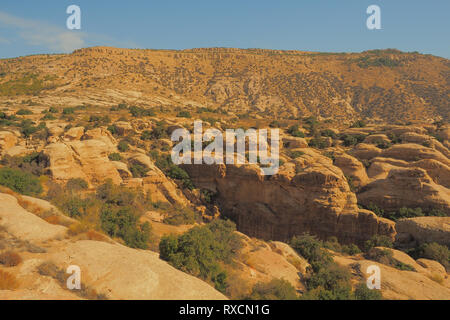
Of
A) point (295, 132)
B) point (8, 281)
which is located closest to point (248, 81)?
point (295, 132)

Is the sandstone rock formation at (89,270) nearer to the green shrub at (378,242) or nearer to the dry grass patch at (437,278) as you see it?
the dry grass patch at (437,278)

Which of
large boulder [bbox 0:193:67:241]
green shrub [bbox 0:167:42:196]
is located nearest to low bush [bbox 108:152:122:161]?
green shrub [bbox 0:167:42:196]

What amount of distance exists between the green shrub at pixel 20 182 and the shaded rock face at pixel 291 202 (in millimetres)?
10144

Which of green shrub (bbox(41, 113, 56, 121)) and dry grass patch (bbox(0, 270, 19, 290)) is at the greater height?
green shrub (bbox(41, 113, 56, 121))

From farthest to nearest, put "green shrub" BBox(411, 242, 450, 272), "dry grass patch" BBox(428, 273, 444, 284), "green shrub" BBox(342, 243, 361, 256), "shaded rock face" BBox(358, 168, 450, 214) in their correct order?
"shaded rock face" BBox(358, 168, 450, 214) < "green shrub" BBox(342, 243, 361, 256) < "green shrub" BBox(411, 242, 450, 272) < "dry grass patch" BBox(428, 273, 444, 284)

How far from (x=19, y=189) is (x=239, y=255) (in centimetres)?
1028

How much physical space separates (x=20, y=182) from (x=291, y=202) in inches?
579

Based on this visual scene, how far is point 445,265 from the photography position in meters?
12.5

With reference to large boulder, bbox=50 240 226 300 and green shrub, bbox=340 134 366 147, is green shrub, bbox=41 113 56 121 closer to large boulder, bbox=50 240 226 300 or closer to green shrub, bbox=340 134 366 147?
large boulder, bbox=50 240 226 300

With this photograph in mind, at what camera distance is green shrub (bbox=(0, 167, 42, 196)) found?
12.4 metres

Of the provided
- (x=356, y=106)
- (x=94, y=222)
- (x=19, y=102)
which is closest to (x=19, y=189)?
(x=94, y=222)

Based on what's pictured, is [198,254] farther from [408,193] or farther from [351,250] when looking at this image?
[408,193]

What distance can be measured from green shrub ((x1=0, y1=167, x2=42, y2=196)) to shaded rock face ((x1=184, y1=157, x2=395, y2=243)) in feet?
33.3
